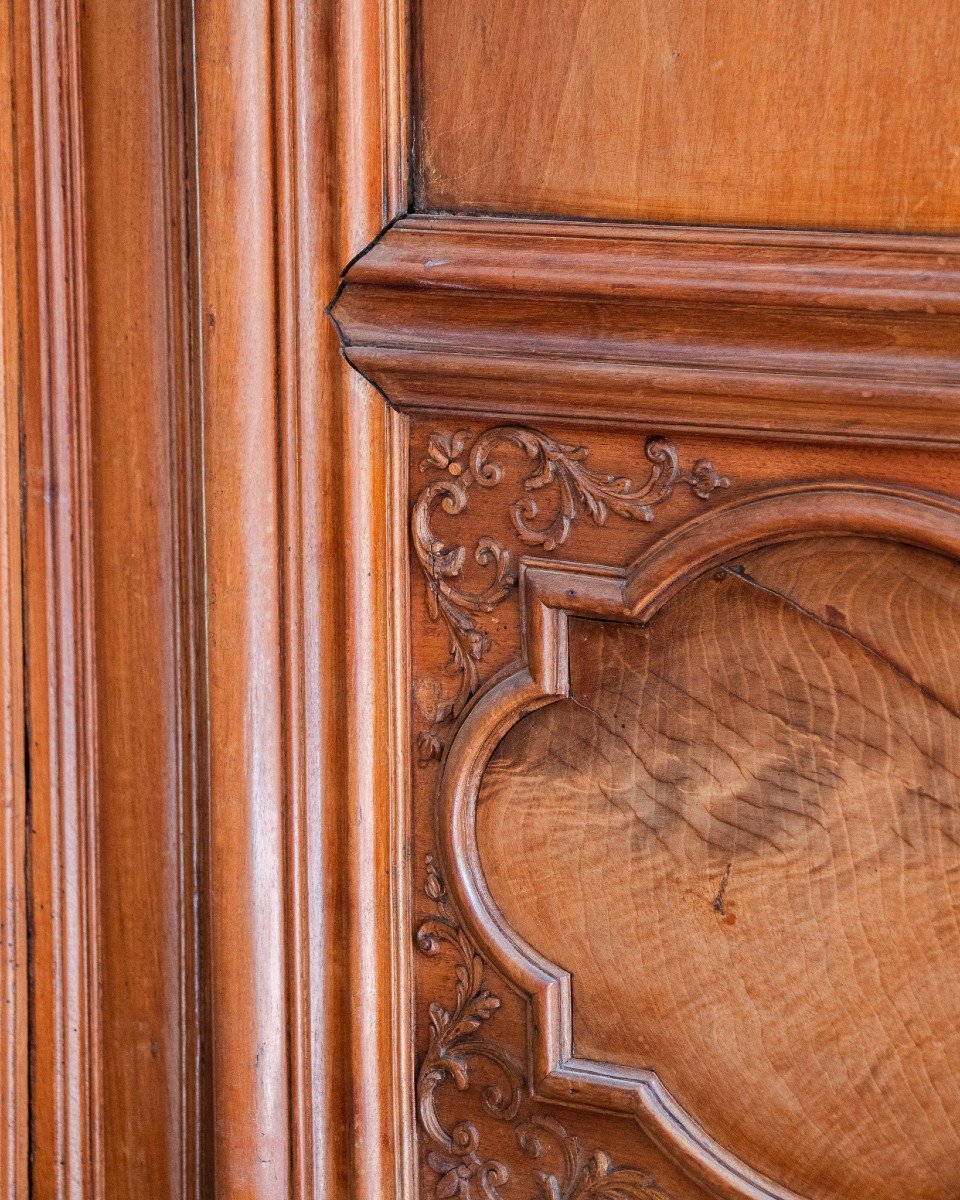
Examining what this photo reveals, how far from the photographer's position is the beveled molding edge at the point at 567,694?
66 centimetres

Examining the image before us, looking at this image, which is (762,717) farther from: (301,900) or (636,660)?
(301,900)

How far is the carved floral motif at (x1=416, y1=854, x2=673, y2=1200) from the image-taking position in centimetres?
78

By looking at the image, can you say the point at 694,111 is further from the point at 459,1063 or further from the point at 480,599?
the point at 459,1063

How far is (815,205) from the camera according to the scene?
65 cm

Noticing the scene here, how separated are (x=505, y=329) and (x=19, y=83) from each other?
37cm

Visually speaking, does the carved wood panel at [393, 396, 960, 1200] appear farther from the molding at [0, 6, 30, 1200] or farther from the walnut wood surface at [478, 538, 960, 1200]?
the molding at [0, 6, 30, 1200]

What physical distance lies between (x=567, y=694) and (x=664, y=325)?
0.76 feet

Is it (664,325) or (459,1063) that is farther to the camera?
(459,1063)

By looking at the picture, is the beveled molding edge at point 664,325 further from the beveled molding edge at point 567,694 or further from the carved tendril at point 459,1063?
the carved tendril at point 459,1063

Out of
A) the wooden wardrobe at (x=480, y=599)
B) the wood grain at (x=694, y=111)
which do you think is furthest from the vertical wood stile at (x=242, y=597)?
the wood grain at (x=694, y=111)

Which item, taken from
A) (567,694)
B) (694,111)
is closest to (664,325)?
(694,111)

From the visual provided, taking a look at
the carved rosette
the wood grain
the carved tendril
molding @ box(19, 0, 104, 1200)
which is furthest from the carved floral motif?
the wood grain

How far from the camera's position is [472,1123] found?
808 mm

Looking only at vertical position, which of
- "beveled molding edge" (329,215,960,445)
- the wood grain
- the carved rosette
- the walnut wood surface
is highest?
the wood grain
